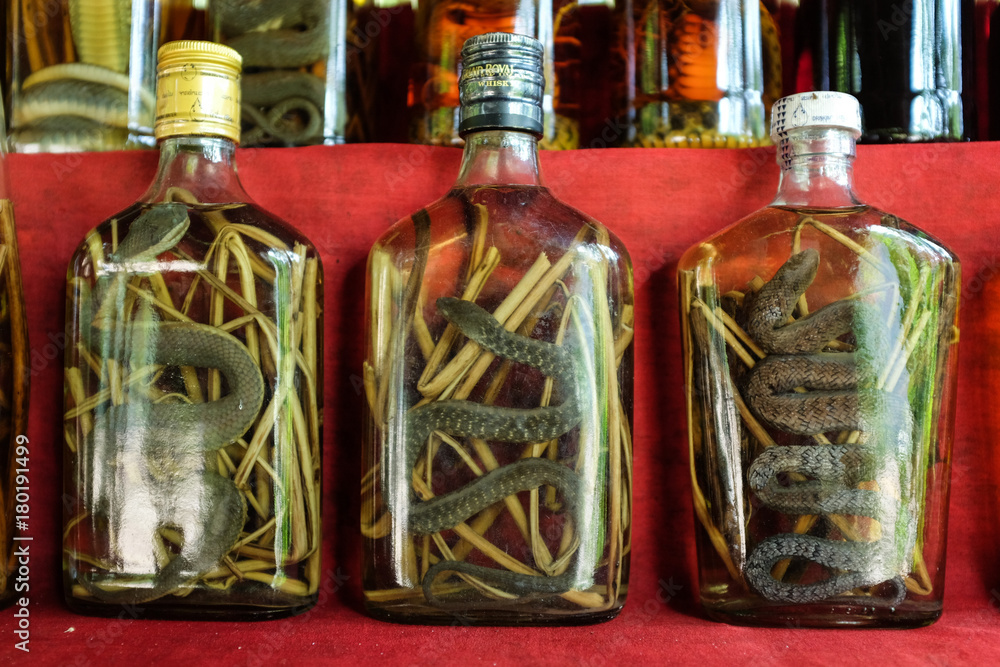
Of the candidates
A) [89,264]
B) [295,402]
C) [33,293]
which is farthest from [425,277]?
[33,293]

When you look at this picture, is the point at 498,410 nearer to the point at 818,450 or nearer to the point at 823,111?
the point at 818,450

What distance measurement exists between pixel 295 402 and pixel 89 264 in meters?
0.17

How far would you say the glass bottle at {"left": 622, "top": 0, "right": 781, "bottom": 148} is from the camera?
0.74 m

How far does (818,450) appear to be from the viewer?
2.02 feet

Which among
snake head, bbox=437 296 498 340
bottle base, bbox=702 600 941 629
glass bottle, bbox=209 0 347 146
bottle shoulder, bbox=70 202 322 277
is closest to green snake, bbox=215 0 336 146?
glass bottle, bbox=209 0 347 146

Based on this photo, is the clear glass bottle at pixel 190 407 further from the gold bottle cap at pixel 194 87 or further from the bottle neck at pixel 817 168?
the bottle neck at pixel 817 168

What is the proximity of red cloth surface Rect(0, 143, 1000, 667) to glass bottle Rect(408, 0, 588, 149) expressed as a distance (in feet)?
0.08

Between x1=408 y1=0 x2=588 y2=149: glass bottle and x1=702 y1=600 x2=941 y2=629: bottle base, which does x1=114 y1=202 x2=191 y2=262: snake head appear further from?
x1=702 y1=600 x2=941 y2=629: bottle base

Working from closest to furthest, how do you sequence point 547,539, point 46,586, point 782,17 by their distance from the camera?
point 547,539 < point 46,586 < point 782,17

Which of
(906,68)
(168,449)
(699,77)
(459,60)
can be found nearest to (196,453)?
(168,449)

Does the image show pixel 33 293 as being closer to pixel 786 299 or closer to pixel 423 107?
pixel 423 107

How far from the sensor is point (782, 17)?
838mm

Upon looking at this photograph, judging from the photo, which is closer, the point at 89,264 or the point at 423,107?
the point at 89,264

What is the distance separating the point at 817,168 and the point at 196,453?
50cm
